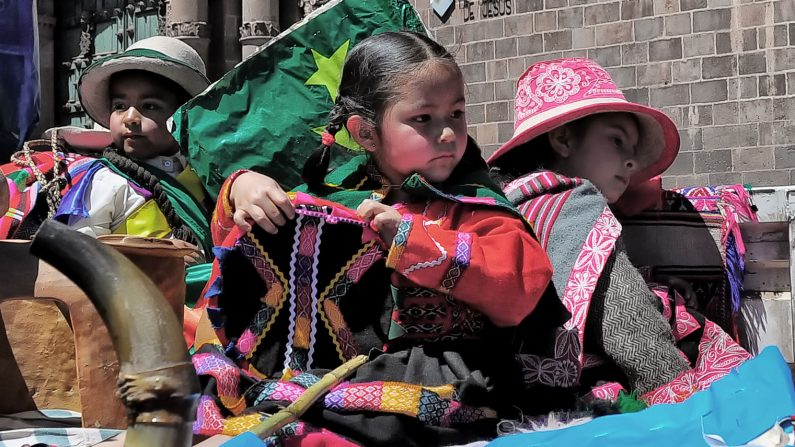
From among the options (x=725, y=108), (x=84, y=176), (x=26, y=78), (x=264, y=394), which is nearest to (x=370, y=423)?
(x=264, y=394)

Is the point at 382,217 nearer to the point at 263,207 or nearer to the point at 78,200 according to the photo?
the point at 263,207

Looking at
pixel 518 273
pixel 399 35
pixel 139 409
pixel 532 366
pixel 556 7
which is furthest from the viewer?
pixel 556 7

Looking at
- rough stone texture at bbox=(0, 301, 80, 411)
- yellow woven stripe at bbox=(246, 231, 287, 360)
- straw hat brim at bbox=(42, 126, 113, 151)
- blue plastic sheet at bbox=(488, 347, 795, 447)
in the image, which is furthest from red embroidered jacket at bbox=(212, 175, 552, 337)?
straw hat brim at bbox=(42, 126, 113, 151)

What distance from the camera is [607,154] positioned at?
2.78 m

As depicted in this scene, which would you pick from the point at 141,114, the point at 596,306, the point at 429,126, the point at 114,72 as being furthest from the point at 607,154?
the point at 114,72

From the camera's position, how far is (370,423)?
179 centimetres

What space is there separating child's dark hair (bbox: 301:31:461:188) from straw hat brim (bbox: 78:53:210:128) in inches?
44.0

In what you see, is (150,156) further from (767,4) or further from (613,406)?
(767,4)

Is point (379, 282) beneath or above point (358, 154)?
beneath

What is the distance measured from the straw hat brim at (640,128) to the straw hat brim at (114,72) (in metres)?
1.14

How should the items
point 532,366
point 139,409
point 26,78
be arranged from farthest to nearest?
1. point 532,366
2. point 26,78
3. point 139,409

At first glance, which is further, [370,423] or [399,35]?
[399,35]

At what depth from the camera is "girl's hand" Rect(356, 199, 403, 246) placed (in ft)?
6.39

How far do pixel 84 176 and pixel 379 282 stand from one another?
1444 mm
